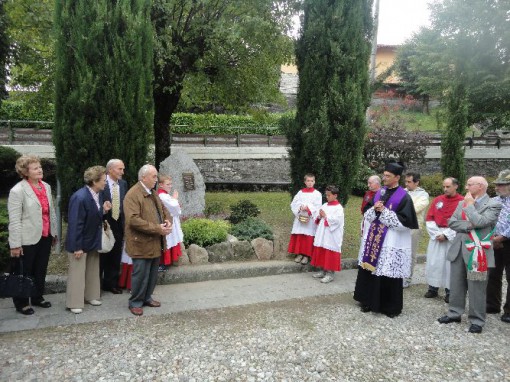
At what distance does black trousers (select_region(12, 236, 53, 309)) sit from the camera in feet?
16.3

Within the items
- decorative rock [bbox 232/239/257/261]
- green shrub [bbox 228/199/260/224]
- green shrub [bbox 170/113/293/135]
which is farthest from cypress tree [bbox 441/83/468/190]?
decorative rock [bbox 232/239/257/261]

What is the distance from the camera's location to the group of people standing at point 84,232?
489 cm

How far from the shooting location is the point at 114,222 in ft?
19.1

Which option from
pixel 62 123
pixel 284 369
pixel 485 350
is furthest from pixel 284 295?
pixel 62 123

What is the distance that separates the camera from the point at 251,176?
17.5m

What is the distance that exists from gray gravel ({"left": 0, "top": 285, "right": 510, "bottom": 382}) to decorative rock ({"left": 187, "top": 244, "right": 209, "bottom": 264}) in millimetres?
1517

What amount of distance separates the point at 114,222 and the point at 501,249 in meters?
5.27

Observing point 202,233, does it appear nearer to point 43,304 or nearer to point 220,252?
point 220,252

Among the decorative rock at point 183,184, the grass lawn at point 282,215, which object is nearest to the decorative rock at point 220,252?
the grass lawn at point 282,215

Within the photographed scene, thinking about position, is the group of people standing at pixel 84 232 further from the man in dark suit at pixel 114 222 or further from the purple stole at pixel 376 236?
the purple stole at pixel 376 236

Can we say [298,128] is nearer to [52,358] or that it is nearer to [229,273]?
[229,273]

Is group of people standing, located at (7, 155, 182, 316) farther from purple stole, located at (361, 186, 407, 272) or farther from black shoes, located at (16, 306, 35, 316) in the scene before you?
purple stole, located at (361, 186, 407, 272)

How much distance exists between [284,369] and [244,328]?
3.22 ft

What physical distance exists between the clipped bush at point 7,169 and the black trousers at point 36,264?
350 inches
